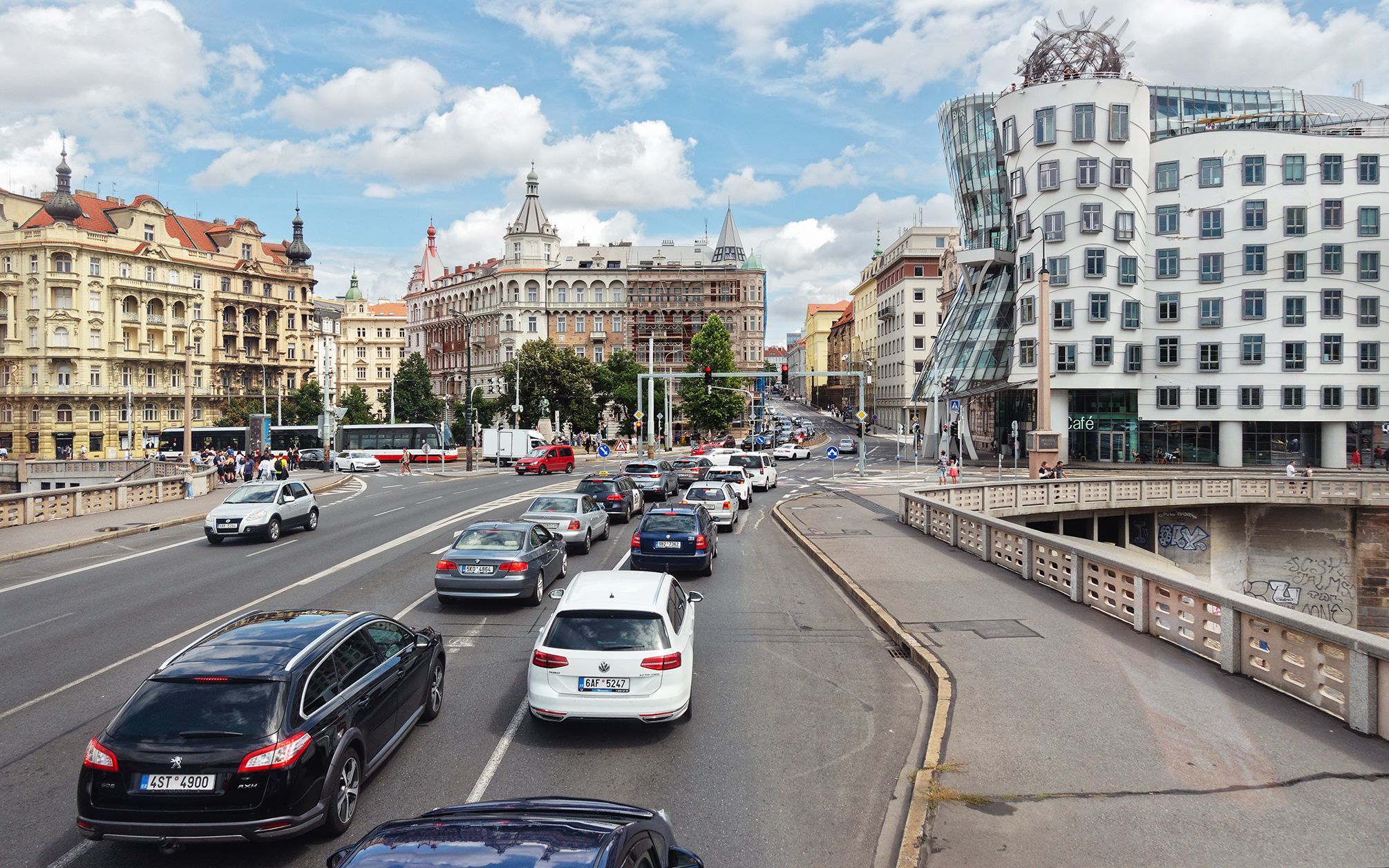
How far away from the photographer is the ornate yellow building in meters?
75.9

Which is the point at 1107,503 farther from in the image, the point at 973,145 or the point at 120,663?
the point at 973,145

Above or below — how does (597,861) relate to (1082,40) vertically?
below

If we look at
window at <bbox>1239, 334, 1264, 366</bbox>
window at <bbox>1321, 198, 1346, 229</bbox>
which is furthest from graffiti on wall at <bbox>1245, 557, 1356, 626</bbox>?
window at <bbox>1321, 198, 1346, 229</bbox>

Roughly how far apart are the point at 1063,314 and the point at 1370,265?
17.9 meters

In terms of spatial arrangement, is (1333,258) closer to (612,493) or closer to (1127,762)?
(612,493)

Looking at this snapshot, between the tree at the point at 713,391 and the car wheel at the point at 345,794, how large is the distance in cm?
7786

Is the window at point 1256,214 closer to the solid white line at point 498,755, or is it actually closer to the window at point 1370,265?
the window at point 1370,265

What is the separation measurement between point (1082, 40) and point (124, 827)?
6716cm

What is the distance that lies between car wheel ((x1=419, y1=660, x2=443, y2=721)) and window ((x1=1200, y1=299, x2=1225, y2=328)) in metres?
60.4

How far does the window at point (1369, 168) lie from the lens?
54.4 meters

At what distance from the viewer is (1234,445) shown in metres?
57.2

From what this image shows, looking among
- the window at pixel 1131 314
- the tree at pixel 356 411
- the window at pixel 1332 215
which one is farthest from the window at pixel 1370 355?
the tree at pixel 356 411

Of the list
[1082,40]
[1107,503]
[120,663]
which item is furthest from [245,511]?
[1082,40]

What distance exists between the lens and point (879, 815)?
7258 millimetres
